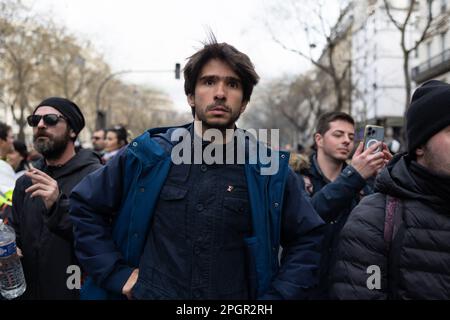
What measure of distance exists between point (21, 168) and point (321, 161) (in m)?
5.08

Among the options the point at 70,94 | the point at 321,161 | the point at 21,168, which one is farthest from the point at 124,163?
the point at 70,94

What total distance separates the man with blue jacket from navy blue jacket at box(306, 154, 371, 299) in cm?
59

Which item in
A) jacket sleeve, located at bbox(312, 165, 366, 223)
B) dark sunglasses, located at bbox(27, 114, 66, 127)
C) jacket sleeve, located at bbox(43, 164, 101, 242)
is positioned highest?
dark sunglasses, located at bbox(27, 114, 66, 127)

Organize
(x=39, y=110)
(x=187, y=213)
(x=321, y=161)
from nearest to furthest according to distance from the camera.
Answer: (x=187, y=213) < (x=39, y=110) < (x=321, y=161)

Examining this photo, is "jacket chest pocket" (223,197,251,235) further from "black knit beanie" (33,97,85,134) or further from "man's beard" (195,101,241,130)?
"black knit beanie" (33,97,85,134)

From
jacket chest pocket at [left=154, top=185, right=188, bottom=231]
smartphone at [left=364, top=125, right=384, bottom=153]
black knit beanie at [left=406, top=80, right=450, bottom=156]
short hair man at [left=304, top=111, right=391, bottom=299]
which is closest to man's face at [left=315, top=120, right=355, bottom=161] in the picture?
short hair man at [left=304, top=111, right=391, bottom=299]

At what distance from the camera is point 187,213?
2.07 metres

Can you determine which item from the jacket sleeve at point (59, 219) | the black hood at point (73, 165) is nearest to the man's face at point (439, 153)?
the jacket sleeve at point (59, 219)

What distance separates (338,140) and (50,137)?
2295mm

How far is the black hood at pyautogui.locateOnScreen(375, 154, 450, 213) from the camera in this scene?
199 cm

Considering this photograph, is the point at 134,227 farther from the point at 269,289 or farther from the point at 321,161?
the point at 321,161

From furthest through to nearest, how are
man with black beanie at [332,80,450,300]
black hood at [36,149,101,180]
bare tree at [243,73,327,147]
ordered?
1. bare tree at [243,73,327,147]
2. black hood at [36,149,101,180]
3. man with black beanie at [332,80,450,300]

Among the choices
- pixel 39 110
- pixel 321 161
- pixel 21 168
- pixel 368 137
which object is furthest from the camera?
pixel 21 168
